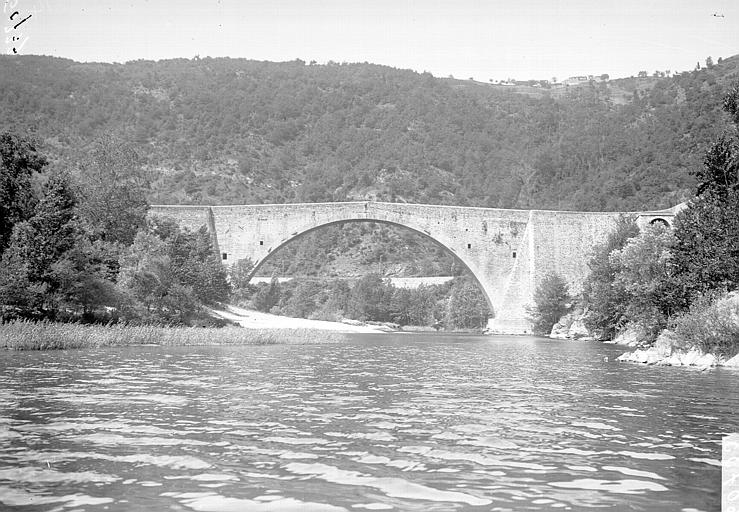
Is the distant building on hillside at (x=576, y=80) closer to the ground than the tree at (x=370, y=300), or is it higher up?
higher up

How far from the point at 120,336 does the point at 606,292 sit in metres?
22.5

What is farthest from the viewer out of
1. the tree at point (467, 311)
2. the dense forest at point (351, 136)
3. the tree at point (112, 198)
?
the tree at point (467, 311)

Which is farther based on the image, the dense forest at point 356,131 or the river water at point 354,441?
the dense forest at point 356,131

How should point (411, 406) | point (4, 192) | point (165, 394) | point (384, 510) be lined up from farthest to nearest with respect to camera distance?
point (4, 192) → point (165, 394) → point (411, 406) → point (384, 510)

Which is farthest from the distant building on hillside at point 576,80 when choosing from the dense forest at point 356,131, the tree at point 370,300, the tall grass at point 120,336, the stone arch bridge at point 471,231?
the tall grass at point 120,336

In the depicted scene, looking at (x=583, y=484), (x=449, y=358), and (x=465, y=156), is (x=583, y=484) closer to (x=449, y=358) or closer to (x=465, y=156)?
(x=449, y=358)

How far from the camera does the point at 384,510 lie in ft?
18.7

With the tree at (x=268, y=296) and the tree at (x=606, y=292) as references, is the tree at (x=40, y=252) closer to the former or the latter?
the tree at (x=606, y=292)

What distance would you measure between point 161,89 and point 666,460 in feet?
305

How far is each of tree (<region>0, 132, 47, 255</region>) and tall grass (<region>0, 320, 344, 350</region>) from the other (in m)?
5.23

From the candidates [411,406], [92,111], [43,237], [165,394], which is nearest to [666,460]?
[411,406]

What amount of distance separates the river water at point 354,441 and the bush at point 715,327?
4.70m

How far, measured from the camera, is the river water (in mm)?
6125

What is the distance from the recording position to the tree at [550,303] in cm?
4669
